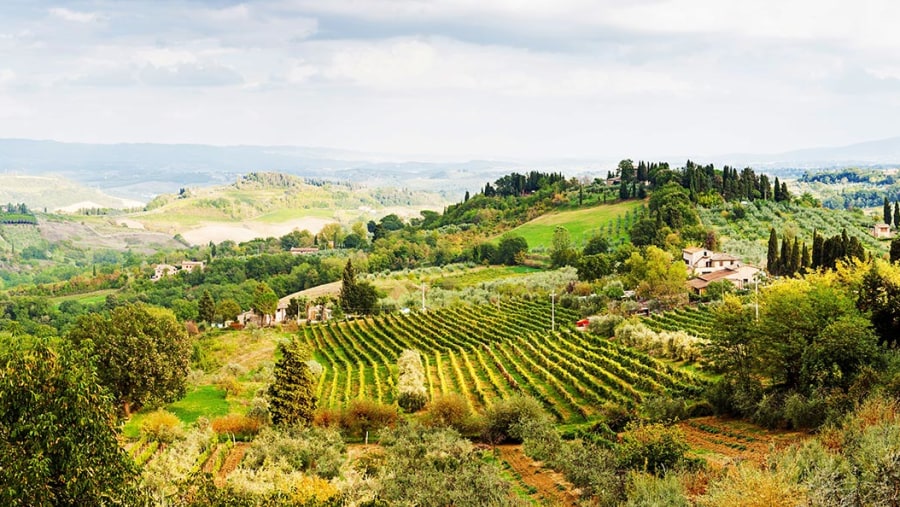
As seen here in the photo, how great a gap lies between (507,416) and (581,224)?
293ft

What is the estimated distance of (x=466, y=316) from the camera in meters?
61.0

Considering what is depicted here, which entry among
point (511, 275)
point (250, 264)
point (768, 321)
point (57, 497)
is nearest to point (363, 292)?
point (511, 275)

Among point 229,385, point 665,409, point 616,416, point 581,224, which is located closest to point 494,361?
point 616,416

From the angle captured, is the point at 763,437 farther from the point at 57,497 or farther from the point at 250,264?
the point at 250,264

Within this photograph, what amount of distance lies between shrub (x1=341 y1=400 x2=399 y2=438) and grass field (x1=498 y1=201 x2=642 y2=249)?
75.3m

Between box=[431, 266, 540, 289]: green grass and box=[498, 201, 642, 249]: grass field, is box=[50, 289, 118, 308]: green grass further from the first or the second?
box=[498, 201, 642, 249]: grass field

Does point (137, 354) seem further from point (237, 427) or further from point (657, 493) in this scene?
point (657, 493)

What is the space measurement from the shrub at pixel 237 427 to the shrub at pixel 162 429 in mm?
1699

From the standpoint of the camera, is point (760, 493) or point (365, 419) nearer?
point (760, 493)

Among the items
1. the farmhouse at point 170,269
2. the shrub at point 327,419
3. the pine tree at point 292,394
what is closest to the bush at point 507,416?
the shrub at point 327,419

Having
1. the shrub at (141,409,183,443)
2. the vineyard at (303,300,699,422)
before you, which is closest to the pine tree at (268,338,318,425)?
the shrub at (141,409,183,443)

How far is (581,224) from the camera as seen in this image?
379ft

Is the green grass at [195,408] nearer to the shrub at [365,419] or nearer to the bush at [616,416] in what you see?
the shrub at [365,419]

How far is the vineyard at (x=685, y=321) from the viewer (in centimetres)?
4528
